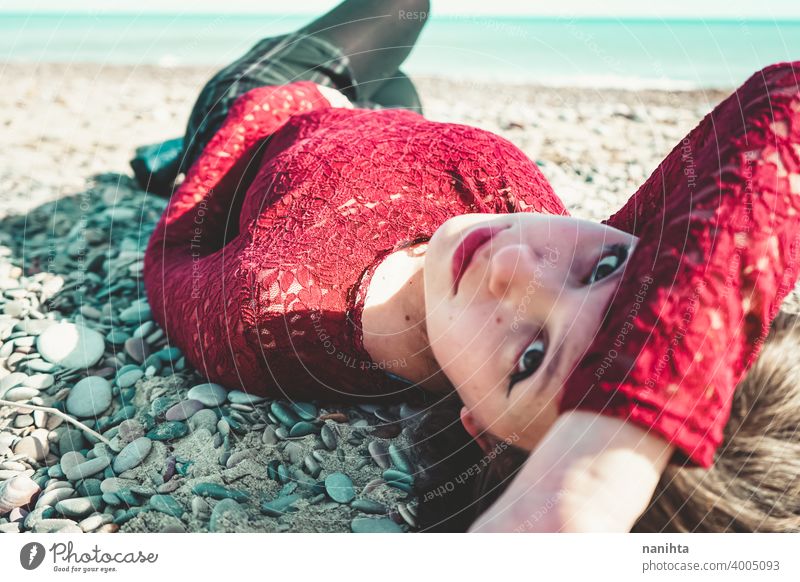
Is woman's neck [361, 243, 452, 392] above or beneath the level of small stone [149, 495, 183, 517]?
above

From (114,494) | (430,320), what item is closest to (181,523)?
(114,494)

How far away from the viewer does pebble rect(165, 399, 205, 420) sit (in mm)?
1665

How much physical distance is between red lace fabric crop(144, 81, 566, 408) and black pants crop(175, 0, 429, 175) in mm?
772

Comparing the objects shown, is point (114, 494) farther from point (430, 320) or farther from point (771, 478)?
point (771, 478)

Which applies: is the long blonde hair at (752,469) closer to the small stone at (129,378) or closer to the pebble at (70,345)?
the small stone at (129,378)

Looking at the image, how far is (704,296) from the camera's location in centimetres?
92

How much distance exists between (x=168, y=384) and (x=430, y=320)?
0.92 m

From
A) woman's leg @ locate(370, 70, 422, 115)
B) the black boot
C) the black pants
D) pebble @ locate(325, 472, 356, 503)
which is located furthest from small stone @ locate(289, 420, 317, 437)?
woman's leg @ locate(370, 70, 422, 115)

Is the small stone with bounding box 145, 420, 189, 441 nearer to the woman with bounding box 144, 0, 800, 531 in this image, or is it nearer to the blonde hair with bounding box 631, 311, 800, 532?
the woman with bounding box 144, 0, 800, 531

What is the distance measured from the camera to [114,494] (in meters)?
1.46

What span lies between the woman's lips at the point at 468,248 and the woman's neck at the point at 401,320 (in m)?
0.23

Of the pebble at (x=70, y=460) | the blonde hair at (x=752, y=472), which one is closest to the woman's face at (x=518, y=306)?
the blonde hair at (x=752, y=472)

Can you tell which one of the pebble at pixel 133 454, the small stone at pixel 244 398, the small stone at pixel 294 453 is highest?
the small stone at pixel 244 398

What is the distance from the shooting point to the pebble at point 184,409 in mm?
1665
